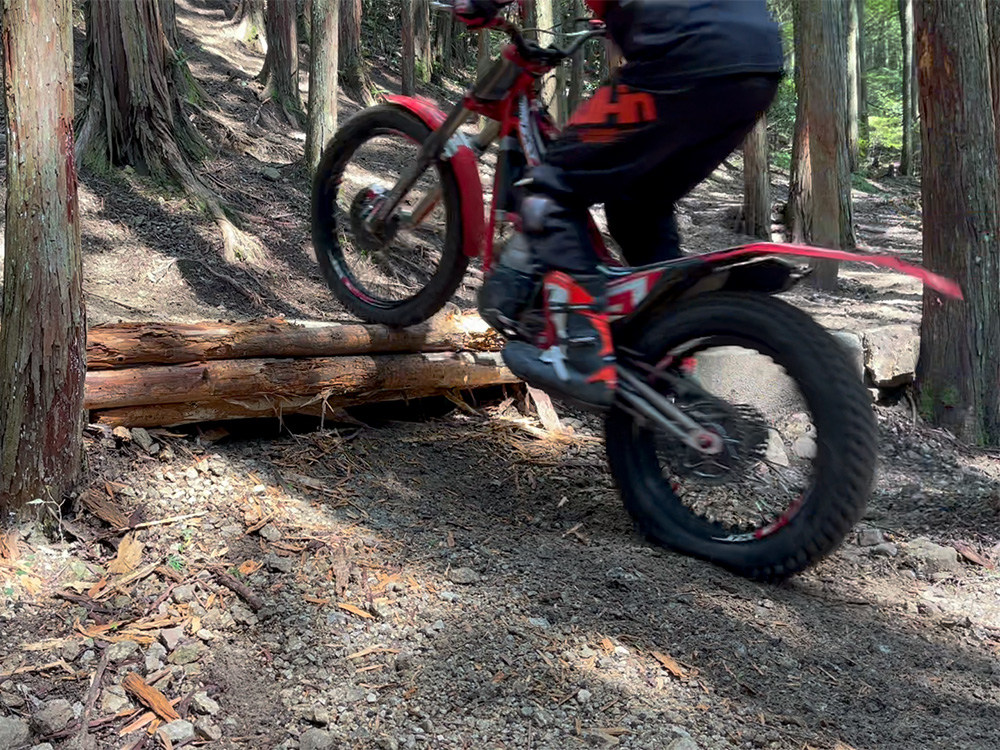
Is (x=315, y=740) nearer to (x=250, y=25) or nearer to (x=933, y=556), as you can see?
(x=933, y=556)

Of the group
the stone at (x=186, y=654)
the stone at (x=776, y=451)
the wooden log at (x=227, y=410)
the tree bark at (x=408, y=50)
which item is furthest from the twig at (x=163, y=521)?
the tree bark at (x=408, y=50)

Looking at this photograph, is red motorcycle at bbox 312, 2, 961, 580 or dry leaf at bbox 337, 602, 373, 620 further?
red motorcycle at bbox 312, 2, 961, 580

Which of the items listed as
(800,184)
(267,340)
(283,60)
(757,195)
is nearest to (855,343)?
(267,340)

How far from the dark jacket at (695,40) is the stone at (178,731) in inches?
99.7

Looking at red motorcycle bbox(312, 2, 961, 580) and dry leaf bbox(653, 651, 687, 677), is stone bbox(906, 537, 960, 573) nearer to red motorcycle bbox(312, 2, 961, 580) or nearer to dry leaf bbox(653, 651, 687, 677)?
red motorcycle bbox(312, 2, 961, 580)

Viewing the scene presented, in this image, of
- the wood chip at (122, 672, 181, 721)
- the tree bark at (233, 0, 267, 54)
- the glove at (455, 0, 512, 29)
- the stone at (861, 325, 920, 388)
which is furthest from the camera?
the tree bark at (233, 0, 267, 54)

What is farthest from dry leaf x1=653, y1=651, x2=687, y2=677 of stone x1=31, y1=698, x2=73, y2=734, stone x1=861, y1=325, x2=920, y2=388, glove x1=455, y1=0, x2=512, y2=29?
stone x1=861, y1=325, x2=920, y2=388

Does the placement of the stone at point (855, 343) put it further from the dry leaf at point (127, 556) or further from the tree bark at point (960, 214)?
the dry leaf at point (127, 556)

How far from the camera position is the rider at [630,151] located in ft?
9.97

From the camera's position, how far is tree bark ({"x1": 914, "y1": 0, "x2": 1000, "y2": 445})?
585 centimetres

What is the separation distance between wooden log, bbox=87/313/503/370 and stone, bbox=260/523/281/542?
1.02 m

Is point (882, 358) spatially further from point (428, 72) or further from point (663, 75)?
point (428, 72)

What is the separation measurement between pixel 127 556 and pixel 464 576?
4.03ft

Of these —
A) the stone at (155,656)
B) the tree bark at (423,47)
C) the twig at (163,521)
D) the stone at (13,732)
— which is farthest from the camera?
the tree bark at (423,47)
